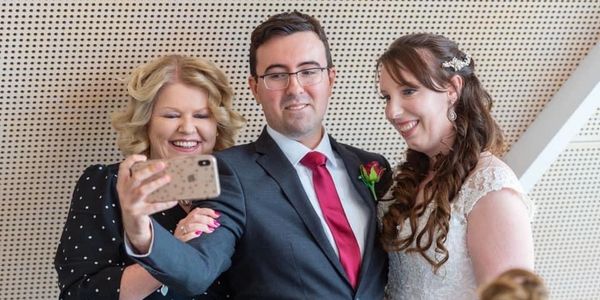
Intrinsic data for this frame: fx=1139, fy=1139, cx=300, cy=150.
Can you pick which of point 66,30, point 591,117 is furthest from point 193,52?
point 591,117

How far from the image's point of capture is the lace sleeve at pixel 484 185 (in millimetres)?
3387

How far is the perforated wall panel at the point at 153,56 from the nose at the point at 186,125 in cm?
43

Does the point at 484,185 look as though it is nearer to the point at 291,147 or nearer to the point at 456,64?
the point at 456,64

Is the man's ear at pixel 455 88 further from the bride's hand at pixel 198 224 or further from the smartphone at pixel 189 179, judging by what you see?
the smartphone at pixel 189 179

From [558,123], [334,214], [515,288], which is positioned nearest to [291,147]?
[334,214]

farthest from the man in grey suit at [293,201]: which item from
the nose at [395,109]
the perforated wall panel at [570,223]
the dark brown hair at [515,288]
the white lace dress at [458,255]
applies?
the perforated wall panel at [570,223]

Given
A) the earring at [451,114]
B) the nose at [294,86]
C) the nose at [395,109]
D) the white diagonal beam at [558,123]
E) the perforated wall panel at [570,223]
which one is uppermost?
the nose at [294,86]

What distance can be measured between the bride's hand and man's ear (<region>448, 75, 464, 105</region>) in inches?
32.2

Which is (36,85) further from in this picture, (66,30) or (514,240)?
(514,240)

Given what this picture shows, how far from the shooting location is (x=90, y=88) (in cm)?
409

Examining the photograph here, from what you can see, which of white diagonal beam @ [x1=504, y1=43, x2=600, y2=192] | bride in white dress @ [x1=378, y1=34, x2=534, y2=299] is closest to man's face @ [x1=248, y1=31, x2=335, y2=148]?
bride in white dress @ [x1=378, y1=34, x2=534, y2=299]

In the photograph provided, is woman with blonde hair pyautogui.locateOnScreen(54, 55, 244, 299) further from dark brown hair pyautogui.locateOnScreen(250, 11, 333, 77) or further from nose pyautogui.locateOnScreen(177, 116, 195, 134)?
dark brown hair pyautogui.locateOnScreen(250, 11, 333, 77)

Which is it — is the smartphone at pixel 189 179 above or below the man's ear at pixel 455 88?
above

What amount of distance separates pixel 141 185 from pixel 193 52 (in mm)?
1455
